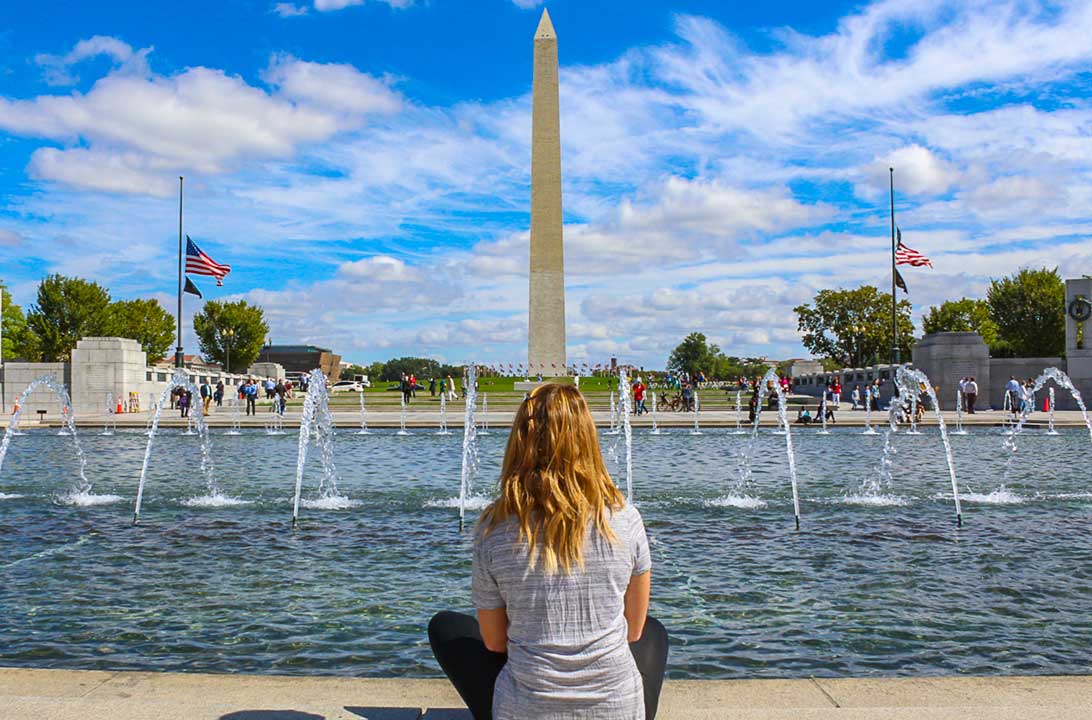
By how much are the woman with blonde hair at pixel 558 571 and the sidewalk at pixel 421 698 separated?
0.95 m

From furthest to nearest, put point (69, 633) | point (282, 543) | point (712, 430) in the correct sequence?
1. point (712, 430)
2. point (282, 543)
3. point (69, 633)

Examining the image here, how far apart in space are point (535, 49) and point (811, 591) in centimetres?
3987

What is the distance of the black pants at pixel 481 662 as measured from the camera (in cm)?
349

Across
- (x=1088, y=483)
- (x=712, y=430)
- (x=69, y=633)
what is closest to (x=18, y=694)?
(x=69, y=633)

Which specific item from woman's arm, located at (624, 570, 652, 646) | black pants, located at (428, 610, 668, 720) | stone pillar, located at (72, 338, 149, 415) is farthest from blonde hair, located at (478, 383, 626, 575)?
stone pillar, located at (72, 338, 149, 415)

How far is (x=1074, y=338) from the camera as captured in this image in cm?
3903

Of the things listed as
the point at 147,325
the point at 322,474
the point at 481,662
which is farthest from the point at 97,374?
the point at 147,325

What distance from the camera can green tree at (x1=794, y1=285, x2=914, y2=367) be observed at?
75688 mm

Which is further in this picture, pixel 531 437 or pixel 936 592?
pixel 936 592

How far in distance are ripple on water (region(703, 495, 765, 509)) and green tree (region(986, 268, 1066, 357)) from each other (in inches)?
2679

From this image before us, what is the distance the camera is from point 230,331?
99.6 metres

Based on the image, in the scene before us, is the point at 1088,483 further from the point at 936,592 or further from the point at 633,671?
the point at 633,671

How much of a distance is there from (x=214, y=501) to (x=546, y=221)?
116 feet

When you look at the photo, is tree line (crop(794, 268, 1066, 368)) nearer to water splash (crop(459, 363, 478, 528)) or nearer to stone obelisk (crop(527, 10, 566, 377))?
stone obelisk (crop(527, 10, 566, 377))
